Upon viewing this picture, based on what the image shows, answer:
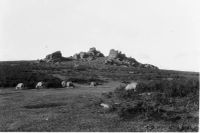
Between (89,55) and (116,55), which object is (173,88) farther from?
(89,55)

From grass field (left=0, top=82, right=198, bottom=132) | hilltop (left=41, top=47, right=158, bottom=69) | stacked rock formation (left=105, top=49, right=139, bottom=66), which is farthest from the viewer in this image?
stacked rock formation (left=105, top=49, right=139, bottom=66)

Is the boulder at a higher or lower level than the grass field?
higher

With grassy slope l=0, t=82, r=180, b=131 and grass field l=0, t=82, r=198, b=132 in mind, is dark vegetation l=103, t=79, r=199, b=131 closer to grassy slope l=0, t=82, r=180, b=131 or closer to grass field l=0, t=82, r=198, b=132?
grass field l=0, t=82, r=198, b=132

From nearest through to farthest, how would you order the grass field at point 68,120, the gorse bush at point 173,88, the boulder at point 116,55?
the grass field at point 68,120 → the gorse bush at point 173,88 → the boulder at point 116,55

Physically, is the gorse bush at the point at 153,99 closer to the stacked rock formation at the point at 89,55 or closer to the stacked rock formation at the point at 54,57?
the stacked rock formation at the point at 54,57

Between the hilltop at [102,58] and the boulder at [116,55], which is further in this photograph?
the boulder at [116,55]

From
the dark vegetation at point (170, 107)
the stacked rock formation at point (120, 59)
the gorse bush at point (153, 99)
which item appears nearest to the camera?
the dark vegetation at point (170, 107)

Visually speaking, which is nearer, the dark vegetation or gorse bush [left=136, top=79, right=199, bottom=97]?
the dark vegetation

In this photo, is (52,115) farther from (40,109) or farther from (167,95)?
(167,95)

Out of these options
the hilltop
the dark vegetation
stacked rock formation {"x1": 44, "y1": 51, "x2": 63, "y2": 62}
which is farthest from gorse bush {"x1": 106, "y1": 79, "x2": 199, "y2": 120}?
stacked rock formation {"x1": 44, "y1": 51, "x2": 63, "y2": 62}

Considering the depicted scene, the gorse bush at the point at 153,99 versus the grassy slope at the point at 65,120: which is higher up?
the gorse bush at the point at 153,99

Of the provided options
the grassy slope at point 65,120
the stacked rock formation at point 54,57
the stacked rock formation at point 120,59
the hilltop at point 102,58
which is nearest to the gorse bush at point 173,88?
the grassy slope at point 65,120

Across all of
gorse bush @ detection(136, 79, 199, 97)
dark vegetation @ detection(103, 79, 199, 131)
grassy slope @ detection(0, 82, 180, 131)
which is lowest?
grassy slope @ detection(0, 82, 180, 131)

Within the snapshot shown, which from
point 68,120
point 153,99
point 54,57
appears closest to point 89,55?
point 54,57
